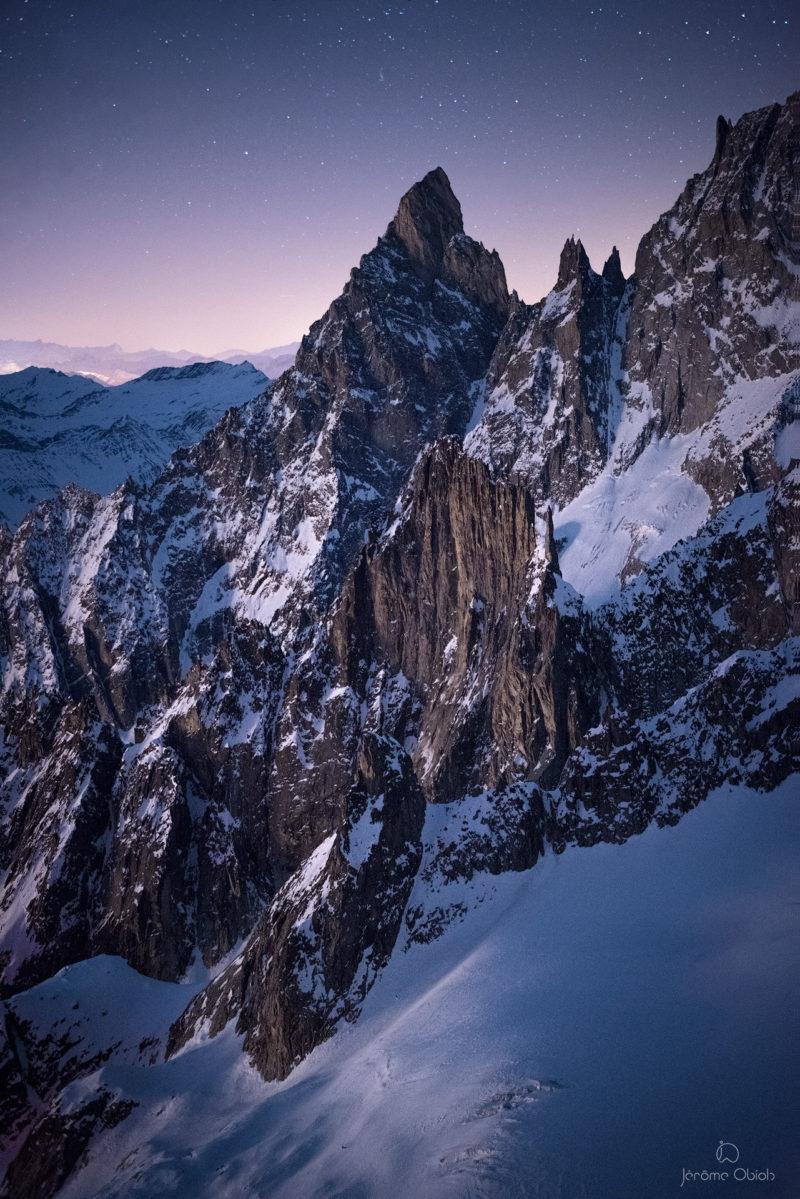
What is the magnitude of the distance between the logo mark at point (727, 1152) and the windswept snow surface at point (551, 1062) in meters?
0.32

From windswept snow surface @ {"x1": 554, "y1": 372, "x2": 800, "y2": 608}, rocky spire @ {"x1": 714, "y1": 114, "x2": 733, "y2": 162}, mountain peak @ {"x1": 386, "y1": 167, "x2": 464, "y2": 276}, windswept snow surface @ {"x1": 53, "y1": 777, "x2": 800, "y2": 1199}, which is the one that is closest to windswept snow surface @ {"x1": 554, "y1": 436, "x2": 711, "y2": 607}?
windswept snow surface @ {"x1": 554, "y1": 372, "x2": 800, "y2": 608}

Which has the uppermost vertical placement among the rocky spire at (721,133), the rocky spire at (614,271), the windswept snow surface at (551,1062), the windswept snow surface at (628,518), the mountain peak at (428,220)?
the mountain peak at (428,220)

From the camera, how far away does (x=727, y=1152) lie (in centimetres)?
3039

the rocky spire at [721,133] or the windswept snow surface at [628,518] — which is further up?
the rocky spire at [721,133]

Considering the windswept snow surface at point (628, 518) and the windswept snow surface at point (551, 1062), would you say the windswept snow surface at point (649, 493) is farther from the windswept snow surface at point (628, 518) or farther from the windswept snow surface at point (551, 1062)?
the windswept snow surface at point (551, 1062)

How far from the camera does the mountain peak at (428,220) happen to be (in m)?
192

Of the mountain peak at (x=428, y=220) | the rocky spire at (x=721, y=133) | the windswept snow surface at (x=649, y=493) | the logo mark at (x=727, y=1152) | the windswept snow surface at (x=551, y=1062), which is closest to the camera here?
the logo mark at (x=727, y=1152)

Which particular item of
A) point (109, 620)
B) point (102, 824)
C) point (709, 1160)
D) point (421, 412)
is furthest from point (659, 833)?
point (109, 620)

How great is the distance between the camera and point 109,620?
17625 centimetres

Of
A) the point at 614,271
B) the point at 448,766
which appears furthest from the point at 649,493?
the point at 448,766

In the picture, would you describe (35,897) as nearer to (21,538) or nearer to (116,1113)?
(116,1113)

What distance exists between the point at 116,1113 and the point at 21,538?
168839 millimetres

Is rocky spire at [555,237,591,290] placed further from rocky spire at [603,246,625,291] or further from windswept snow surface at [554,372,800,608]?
windswept snow surface at [554,372,800,608]

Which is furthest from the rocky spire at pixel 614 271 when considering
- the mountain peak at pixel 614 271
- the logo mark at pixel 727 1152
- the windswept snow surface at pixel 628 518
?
the logo mark at pixel 727 1152
